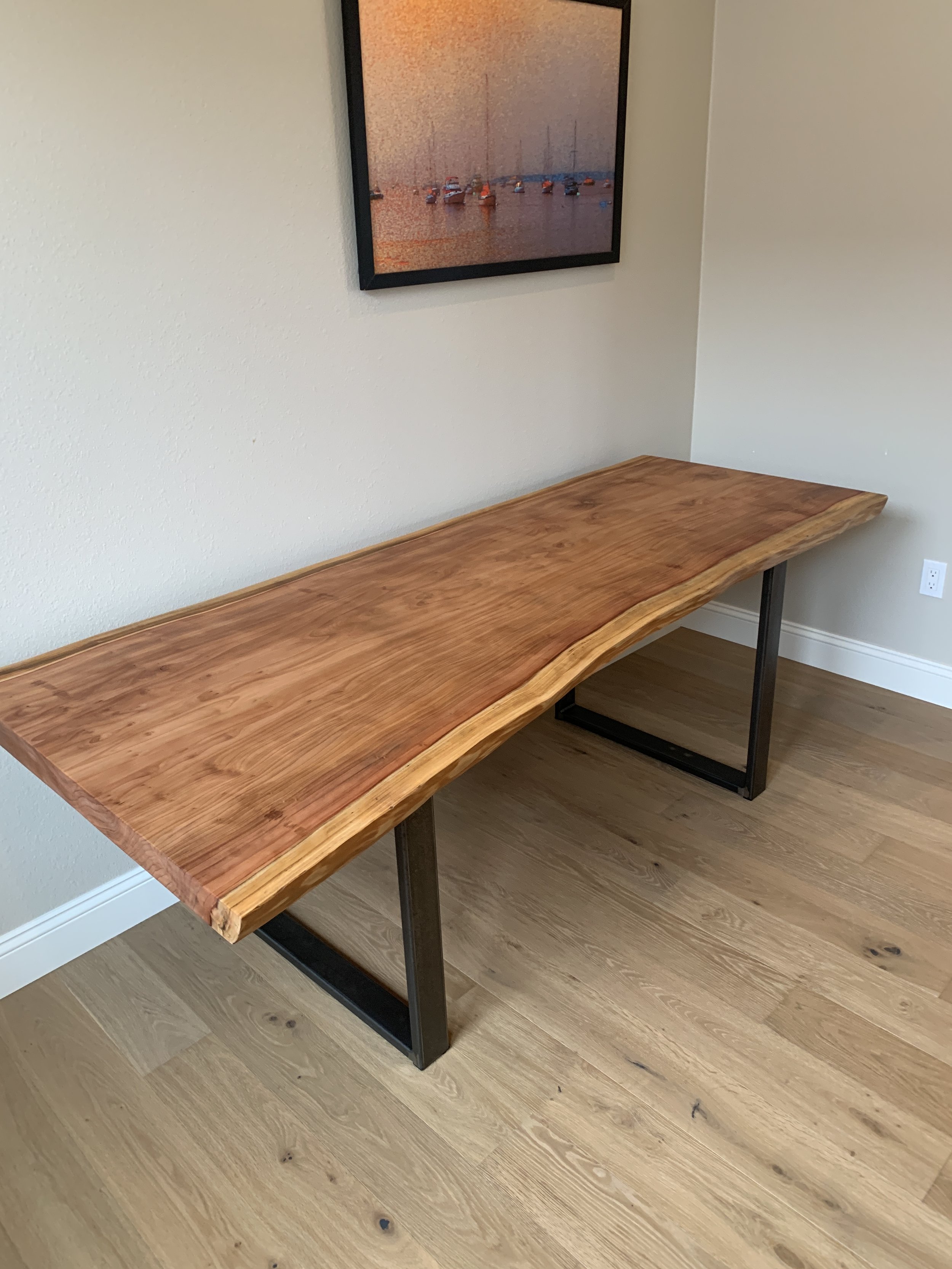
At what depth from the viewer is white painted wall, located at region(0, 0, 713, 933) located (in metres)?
1.48

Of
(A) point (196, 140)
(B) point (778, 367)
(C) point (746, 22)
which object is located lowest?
(B) point (778, 367)

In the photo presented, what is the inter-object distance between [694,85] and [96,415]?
198cm

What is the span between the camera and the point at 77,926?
182cm

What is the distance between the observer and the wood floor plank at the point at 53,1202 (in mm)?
1301

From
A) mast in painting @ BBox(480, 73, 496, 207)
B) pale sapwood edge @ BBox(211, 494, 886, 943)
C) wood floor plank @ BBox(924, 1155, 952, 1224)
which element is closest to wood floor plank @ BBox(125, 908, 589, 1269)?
wood floor plank @ BBox(924, 1155, 952, 1224)

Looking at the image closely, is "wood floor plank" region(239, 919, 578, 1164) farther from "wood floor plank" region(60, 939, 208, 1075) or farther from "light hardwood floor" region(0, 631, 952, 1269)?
"wood floor plank" region(60, 939, 208, 1075)

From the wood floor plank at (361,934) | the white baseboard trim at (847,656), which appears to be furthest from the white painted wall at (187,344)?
the white baseboard trim at (847,656)

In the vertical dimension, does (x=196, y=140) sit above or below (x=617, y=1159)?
above

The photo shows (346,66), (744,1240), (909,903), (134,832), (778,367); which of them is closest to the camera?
(134,832)

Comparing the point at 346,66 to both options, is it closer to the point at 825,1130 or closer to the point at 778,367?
the point at 778,367

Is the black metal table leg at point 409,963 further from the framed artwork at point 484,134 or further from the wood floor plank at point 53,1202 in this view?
the framed artwork at point 484,134

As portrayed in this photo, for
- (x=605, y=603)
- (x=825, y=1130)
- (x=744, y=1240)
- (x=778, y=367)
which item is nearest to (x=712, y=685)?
(x=778, y=367)

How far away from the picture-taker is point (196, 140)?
5.27ft

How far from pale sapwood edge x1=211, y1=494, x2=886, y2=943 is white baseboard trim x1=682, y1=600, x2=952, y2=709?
102 centimetres
